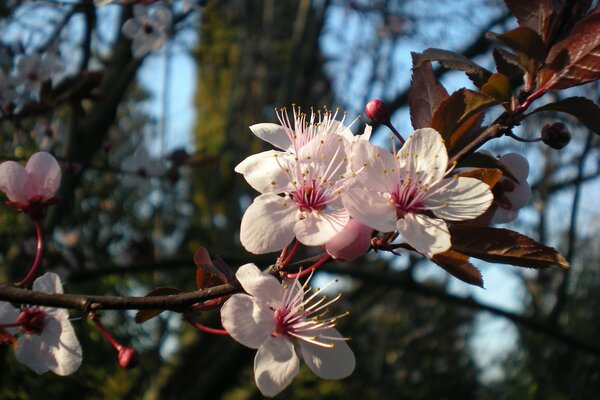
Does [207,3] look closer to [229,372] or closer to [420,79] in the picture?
[229,372]

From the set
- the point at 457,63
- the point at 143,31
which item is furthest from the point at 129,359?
the point at 143,31

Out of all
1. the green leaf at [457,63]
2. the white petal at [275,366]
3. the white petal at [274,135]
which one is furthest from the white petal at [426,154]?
the white petal at [275,366]

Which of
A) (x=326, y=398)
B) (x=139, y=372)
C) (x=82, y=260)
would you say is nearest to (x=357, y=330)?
(x=326, y=398)

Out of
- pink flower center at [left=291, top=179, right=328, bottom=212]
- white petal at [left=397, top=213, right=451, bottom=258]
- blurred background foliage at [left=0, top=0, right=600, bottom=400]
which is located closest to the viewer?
white petal at [left=397, top=213, right=451, bottom=258]

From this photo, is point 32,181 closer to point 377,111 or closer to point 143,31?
point 377,111

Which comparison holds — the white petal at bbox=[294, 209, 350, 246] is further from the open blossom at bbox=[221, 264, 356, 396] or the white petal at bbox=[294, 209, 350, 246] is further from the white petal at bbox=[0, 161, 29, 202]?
the white petal at bbox=[0, 161, 29, 202]

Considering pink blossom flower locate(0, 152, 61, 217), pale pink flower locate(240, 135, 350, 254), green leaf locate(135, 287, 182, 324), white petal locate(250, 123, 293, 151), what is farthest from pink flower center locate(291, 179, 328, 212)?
pink blossom flower locate(0, 152, 61, 217)
